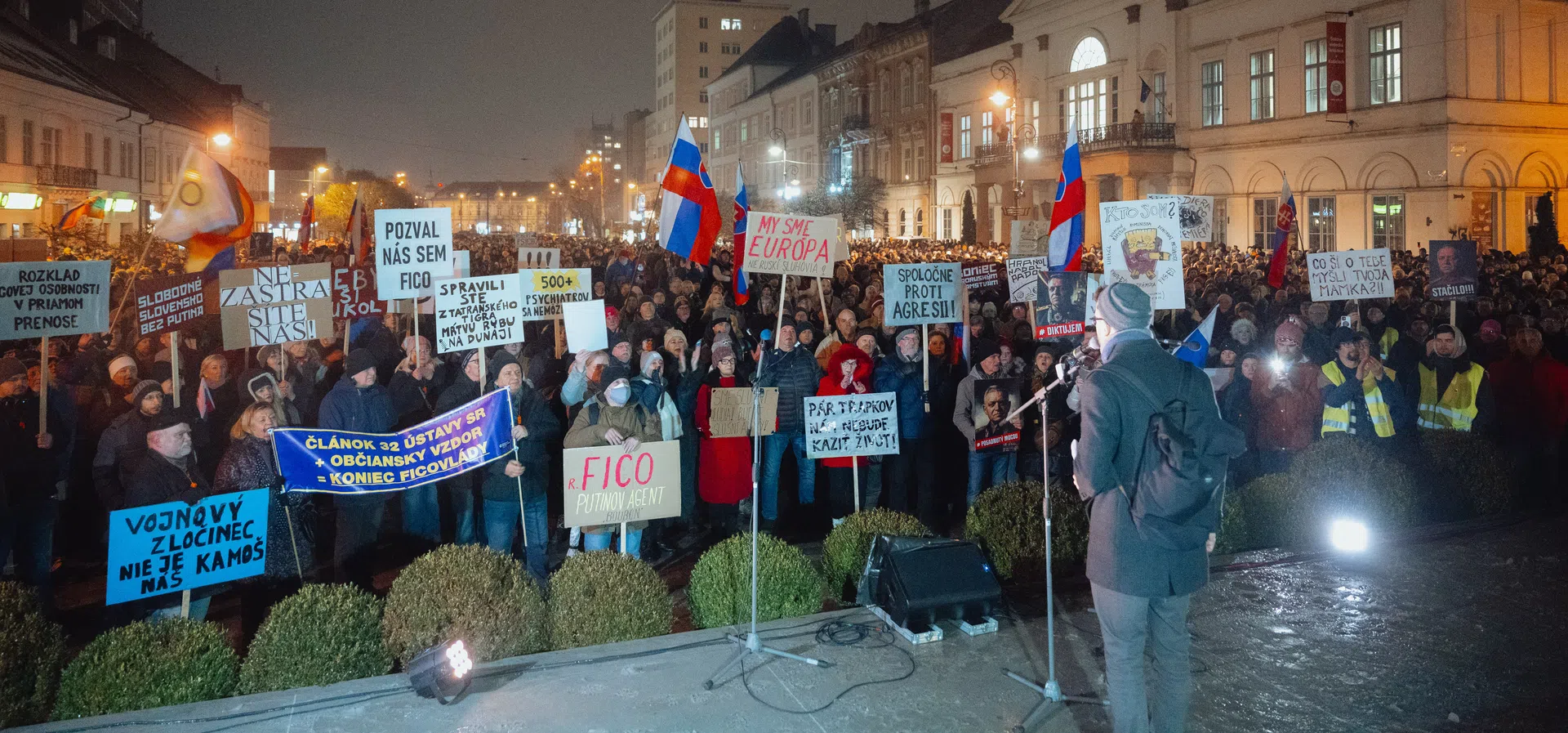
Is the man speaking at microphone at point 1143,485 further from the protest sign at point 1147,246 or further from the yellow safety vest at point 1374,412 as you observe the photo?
the yellow safety vest at point 1374,412

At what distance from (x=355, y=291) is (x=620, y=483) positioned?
653cm

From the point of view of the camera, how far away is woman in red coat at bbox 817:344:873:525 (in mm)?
9617

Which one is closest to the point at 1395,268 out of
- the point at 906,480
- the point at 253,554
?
the point at 906,480

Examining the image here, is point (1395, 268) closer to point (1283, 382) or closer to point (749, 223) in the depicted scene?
point (1283, 382)

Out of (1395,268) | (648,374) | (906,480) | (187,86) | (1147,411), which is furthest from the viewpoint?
(187,86)

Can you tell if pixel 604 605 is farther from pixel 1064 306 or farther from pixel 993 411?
pixel 1064 306

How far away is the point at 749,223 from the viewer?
10227 mm

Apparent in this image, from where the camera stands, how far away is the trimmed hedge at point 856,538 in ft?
23.1

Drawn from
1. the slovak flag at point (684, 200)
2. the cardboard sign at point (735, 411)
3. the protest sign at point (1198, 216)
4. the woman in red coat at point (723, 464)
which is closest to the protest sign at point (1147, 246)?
the cardboard sign at point (735, 411)

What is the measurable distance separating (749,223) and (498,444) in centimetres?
362

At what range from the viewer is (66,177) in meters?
38.6

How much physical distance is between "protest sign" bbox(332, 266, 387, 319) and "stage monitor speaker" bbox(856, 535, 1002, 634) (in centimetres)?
785

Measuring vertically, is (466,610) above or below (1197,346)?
below

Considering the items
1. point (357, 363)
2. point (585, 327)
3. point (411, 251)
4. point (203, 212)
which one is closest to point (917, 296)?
point (585, 327)
